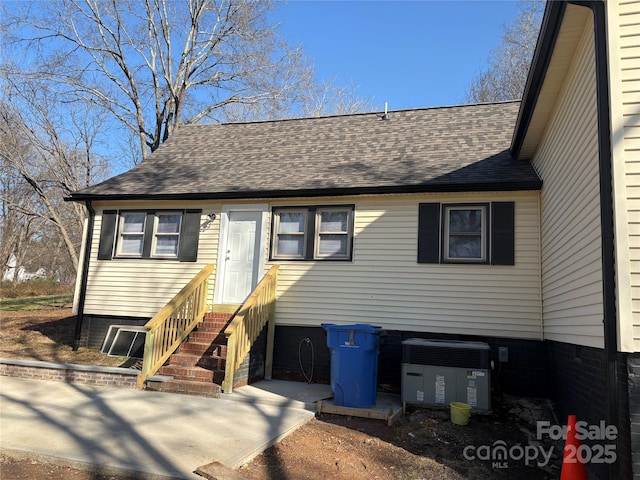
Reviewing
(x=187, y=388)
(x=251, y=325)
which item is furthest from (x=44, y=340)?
(x=251, y=325)

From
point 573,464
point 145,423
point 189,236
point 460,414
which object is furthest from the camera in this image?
point 189,236

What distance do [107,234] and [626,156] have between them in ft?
30.7

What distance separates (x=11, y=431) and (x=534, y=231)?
7576 mm

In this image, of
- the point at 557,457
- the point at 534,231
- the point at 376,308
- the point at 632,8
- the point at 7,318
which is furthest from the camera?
the point at 7,318

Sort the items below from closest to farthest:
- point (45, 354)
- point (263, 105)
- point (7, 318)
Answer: point (45, 354) → point (7, 318) → point (263, 105)

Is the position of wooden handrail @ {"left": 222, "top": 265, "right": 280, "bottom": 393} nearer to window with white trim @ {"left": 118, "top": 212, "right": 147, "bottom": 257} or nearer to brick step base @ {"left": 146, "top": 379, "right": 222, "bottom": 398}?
brick step base @ {"left": 146, "top": 379, "right": 222, "bottom": 398}

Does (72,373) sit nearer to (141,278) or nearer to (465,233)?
(141,278)

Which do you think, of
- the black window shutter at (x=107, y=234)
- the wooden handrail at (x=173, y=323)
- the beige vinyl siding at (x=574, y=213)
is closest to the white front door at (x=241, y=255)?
the wooden handrail at (x=173, y=323)

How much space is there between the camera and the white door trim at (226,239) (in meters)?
9.04

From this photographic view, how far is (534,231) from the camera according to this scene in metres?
7.70

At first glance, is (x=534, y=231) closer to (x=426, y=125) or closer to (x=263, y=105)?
(x=426, y=125)

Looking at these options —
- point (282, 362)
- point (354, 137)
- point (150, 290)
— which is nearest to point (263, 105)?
point (354, 137)

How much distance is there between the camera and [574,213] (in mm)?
5281

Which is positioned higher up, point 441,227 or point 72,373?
point 441,227
